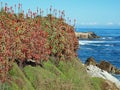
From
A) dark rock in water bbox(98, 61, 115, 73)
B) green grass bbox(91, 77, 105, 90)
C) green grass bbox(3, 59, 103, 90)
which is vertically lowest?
dark rock in water bbox(98, 61, 115, 73)

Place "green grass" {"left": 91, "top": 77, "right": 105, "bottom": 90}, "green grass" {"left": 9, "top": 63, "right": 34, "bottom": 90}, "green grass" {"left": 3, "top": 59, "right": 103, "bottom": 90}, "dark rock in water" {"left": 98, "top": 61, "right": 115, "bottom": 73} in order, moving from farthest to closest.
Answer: "dark rock in water" {"left": 98, "top": 61, "right": 115, "bottom": 73}, "green grass" {"left": 91, "top": 77, "right": 105, "bottom": 90}, "green grass" {"left": 3, "top": 59, "right": 103, "bottom": 90}, "green grass" {"left": 9, "top": 63, "right": 34, "bottom": 90}

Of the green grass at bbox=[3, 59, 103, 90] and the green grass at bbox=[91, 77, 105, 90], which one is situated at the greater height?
the green grass at bbox=[3, 59, 103, 90]

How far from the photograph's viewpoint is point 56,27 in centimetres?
1828

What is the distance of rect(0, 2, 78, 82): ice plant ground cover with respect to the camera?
1353 cm

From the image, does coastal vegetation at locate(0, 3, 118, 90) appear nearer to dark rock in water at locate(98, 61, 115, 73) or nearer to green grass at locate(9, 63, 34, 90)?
green grass at locate(9, 63, 34, 90)

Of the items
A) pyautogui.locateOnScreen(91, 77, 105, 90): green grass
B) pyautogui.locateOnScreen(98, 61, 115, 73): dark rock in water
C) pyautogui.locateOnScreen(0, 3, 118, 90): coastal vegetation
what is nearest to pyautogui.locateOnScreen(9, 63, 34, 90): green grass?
pyautogui.locateOnScreen(0, 3, 118, 90): coastal vegetation

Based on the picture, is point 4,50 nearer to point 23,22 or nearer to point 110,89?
point 23,22

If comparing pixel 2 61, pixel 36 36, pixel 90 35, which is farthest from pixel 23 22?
pixel 90 35

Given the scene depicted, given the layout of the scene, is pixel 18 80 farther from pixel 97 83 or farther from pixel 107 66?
pixel 107 66

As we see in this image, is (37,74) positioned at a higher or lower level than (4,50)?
lower

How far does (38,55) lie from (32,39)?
721 mm

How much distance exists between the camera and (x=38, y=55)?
15844 millimetres

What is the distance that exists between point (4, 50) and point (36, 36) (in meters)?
3.11

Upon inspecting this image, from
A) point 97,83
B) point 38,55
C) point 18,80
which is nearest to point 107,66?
point 97,83
